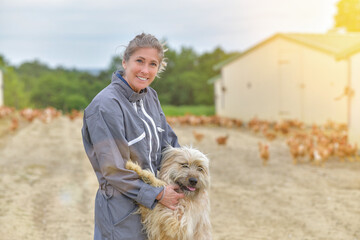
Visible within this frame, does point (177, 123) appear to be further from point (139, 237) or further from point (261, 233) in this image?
point (139, 237)

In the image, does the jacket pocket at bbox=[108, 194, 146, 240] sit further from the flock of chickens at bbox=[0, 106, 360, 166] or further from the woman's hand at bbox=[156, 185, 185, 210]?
the flock of chickens at bbox=[0, 106, 360, 166]

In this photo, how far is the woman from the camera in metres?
2.48

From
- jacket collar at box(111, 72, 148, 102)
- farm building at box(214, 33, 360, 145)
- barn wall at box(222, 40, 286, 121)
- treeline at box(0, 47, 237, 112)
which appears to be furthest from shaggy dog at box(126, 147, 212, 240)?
treeline at box(0, 47, 237, 112)

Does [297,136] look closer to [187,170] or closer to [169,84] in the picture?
[187,170]

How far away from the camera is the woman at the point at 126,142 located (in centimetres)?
248

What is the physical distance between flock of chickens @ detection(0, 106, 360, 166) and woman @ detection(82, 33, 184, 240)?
8760 millimetres

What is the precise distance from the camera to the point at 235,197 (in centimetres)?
793

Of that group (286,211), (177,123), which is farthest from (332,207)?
(177,123)

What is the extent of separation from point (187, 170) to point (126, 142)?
1.48 feet

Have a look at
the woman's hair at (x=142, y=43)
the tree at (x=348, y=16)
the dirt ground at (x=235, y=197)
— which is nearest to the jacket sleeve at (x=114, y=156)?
the woman's hair at (x=142, y=43)

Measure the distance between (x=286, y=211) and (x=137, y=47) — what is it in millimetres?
5183

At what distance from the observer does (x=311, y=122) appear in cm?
2112

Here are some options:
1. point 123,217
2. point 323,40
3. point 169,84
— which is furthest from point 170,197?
point 169,84

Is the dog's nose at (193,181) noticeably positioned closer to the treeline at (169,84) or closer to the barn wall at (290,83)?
the barn wall at (290,83)
